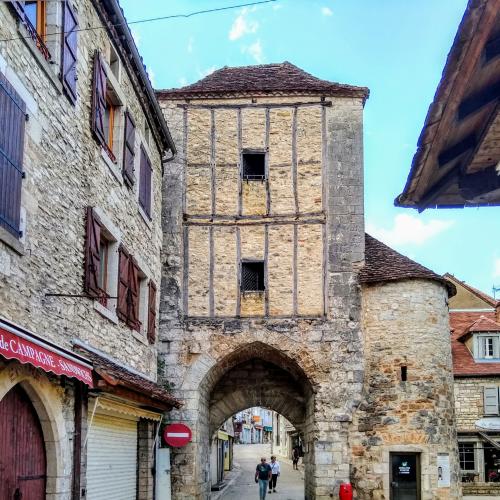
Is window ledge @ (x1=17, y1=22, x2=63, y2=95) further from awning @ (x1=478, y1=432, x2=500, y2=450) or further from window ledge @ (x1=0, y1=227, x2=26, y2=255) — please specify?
awning @ (x1=478, y1=432, x2=500, y2=450)

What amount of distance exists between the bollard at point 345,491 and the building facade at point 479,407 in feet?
30.8

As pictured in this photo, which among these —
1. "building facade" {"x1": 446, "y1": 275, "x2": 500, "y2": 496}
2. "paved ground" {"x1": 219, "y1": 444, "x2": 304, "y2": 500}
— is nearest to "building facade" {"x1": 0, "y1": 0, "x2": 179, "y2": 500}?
"paved ground" {"x1": 219, "y1": 444, "x2": 304, "y2": 500}

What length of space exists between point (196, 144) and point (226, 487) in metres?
12.1

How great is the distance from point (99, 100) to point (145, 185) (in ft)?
12.2

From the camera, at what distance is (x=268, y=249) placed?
17203mm

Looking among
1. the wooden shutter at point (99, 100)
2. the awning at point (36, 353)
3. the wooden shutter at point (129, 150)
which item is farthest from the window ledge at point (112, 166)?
the awning at point (36, 353)

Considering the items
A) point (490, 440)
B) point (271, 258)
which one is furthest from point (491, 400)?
point (271, 258)

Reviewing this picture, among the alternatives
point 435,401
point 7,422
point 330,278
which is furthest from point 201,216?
point 7,422

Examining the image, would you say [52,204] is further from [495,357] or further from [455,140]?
[495,357]

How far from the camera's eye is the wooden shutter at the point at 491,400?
24922 mm

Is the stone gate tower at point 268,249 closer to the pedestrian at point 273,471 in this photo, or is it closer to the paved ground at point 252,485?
the paved ground at point 252,485

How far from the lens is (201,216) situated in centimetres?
1738

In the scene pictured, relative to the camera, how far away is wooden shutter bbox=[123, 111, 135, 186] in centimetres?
1280

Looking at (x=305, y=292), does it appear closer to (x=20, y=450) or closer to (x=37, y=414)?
(x=37, y=414)
